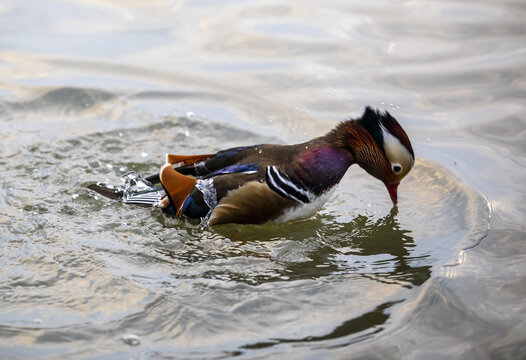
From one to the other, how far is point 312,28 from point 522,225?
4856 mm

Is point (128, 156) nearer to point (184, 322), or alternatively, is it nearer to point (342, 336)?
point (184, 322)

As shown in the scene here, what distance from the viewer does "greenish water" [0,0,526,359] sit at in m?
4.08

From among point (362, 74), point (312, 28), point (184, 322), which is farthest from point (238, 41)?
point (184, 322)

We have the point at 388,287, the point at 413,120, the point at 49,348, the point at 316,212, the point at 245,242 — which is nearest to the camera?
the point at 49,348

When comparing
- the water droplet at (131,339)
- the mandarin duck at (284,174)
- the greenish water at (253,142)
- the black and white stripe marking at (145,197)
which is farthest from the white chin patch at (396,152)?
the water droplet at (131,339)

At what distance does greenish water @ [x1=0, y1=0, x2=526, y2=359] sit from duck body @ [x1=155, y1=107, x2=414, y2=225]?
201 millimetres

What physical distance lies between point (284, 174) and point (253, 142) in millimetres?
1794

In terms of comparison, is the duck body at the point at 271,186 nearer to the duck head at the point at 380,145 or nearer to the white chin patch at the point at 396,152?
the duck head at the point at 380,145

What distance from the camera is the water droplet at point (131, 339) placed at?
389 cm

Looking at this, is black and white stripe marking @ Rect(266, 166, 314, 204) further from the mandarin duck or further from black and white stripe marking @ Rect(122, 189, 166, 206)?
black and white stripe marking @ Rect(122, 189, 166, 206)

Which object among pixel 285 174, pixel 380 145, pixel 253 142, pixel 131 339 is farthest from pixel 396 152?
pixel 131 339

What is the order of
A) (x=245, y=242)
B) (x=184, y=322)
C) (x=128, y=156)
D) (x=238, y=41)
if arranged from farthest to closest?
(x=238, y=41) → (x=128, y=156) → (x=245, y=242) → (x=184, y=322)

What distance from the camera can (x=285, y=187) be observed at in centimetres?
525

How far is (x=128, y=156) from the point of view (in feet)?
22.0
